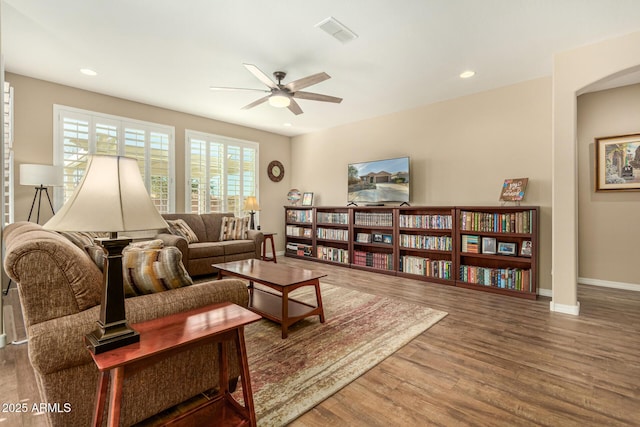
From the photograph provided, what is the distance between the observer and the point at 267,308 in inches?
111

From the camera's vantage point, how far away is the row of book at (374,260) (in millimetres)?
4742

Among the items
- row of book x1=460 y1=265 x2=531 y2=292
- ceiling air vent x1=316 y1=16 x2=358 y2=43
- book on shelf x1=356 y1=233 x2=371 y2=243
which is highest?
ceiling air vent x1=316 y1=16 x2=358 y2=43

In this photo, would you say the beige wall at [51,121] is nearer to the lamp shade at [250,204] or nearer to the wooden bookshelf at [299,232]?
the wooden bookshelf at [299,232]

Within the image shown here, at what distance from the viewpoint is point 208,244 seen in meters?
4.59

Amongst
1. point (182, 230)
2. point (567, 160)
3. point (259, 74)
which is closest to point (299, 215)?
point (182, 230)

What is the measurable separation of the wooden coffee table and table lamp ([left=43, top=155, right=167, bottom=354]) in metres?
1.40

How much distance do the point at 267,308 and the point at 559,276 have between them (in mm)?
2987

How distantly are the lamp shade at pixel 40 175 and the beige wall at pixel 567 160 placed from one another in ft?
17.9

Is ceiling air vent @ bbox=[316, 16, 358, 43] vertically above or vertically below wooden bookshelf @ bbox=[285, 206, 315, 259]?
above

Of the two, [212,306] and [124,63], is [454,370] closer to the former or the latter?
[212,306]

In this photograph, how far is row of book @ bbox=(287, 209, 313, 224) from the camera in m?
6.00

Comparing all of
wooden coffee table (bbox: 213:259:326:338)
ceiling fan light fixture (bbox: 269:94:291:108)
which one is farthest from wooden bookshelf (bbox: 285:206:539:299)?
ceiling fan light fixture (bbox: 269:94:291:108)

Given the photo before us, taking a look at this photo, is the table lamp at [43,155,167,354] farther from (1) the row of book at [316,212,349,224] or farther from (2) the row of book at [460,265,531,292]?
(1) the row of book at [316,212,349,224]

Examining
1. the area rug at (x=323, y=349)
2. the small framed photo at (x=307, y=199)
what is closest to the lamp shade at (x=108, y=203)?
the area rug at (x=323, y=349)
